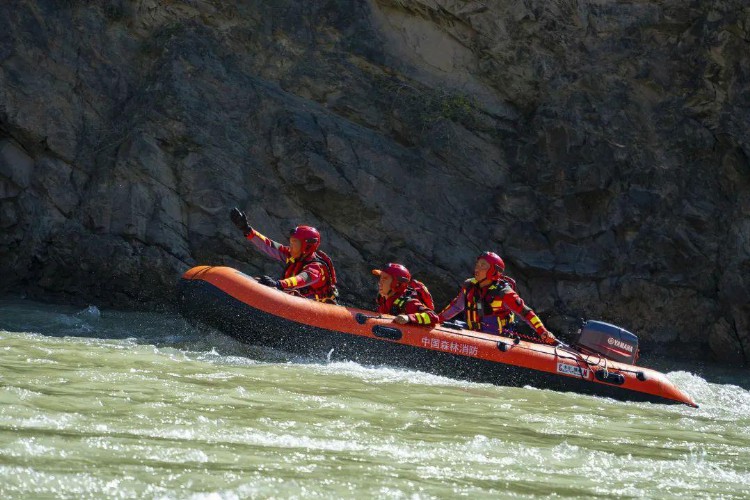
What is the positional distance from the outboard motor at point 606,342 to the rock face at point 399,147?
10.9 feet

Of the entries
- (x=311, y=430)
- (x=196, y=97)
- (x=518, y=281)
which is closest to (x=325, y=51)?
(x=196, y=97)

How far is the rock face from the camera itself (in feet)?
39.1

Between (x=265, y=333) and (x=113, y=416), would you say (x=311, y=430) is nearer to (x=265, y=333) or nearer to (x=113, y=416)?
(x=113, y=416)

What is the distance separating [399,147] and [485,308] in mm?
4205

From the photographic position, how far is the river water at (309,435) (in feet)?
11.7

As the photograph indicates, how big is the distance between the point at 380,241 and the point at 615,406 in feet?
17.2

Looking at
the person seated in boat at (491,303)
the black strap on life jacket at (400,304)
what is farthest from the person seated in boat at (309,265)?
the person seated in boat at (491,303)

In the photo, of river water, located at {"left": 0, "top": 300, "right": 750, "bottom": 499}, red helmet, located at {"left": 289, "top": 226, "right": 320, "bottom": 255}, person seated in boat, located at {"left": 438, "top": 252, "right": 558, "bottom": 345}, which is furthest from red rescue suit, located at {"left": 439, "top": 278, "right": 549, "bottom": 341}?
river water, located at {"left": 0, "top": 300, "right": 750, "bottom": 499}

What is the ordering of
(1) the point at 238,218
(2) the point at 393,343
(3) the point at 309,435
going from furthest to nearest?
(1) the point at 238,218 → (2) the point at 393,343 → (3) the point at 309,435

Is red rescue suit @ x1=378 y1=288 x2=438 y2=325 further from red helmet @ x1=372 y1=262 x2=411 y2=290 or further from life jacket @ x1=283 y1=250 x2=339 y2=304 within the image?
life jacket @ x1=283 y1=250 x2=339 y2=304

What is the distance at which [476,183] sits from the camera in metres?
13.0

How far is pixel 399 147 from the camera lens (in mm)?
13008

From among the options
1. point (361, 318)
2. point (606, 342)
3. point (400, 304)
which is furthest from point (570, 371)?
point (361, 318)

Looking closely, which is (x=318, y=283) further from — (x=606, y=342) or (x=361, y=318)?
(x=606, y=342)
